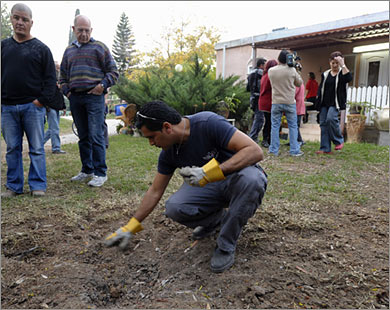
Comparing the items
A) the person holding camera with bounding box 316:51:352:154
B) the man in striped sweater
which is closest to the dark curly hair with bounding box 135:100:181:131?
the man in striped sweater

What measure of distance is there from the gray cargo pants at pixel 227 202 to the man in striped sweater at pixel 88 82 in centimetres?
202

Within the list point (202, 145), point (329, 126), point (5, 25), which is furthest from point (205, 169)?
point (5, 25)

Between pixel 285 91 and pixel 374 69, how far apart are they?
7160 mm

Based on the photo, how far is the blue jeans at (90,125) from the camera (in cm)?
406

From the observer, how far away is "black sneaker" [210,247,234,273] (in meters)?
2.18

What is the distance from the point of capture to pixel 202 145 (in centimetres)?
221

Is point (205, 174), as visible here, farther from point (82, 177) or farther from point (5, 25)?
point (5, 25)

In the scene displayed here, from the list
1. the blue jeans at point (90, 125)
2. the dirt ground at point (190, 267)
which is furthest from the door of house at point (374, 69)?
the blue jeans at point (90, 125)

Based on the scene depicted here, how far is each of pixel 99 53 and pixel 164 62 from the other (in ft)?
78.8

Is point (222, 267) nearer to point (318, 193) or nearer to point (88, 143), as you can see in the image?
point (318, 193)

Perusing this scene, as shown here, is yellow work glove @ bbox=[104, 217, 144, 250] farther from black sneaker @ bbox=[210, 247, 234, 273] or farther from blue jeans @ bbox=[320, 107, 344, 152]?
blue jeans @ bbox=[320, 107, 344, 152]

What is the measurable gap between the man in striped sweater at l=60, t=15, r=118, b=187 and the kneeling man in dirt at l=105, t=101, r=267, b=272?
2039mm

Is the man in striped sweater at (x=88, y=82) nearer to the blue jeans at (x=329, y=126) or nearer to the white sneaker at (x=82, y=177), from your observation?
the white sneaker at (x=82, y=177)

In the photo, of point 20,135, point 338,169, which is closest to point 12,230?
point 20,135
